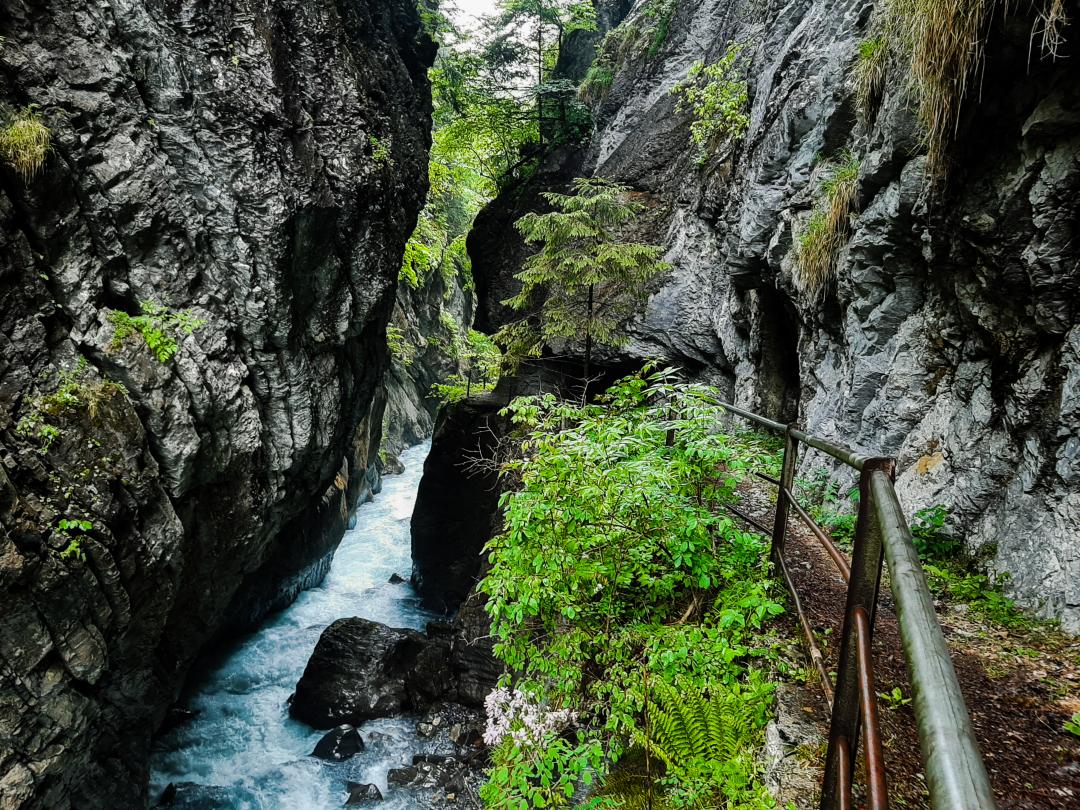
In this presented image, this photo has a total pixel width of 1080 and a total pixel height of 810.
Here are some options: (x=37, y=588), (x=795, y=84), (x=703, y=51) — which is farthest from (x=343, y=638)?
(x=703, y=51)

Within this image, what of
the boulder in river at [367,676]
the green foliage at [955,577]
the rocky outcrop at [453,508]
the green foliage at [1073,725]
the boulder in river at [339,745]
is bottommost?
the boulder in river at [339,745]

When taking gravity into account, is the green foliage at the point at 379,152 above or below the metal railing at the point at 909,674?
above

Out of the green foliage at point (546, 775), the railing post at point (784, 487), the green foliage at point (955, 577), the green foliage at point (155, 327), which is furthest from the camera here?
the green foliage at point (155, 327)

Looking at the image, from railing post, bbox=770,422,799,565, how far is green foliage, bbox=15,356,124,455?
7.71 metres

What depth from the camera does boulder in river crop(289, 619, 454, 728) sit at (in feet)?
37.7

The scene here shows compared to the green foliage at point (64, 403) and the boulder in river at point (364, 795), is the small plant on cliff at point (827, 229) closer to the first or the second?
the green foliage at point (64, 403)

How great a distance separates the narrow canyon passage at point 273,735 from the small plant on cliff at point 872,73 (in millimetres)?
12001

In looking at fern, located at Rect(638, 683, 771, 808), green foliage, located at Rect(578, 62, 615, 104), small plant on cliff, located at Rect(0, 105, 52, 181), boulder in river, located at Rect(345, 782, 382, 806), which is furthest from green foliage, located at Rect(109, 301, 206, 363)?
green foliage, located at Rect(578, 62, 615, 104)

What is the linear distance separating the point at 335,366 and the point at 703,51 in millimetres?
13108

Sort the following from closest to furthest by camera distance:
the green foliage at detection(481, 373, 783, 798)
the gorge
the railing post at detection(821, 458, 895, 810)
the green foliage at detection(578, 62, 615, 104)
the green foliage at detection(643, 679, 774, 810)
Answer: the railing post at detection(821, 458, 895, 810) → the green foliage at detection(643, 679, 774, 810) → the green foliage at detection(481, 373, 783, 798) → the gorge → the green foliage at detection(578, 62, 615, 104)

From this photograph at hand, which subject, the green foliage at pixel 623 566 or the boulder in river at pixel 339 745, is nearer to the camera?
the green foliage at pixel 623 566

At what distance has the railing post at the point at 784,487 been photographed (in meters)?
3.09

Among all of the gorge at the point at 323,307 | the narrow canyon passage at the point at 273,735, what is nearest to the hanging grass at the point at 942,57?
the gorge at the point at 323,307

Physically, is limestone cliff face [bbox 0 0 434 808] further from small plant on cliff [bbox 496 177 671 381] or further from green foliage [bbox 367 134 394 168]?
small plant on cliff [bbox 496 177 671 381]
